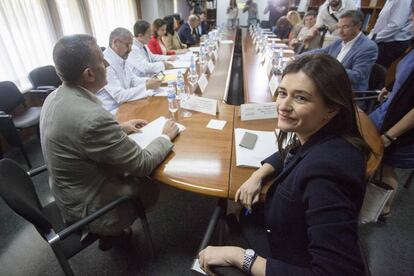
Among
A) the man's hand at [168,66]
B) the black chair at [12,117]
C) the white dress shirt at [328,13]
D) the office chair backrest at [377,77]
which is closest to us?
the black chair at [12,117]

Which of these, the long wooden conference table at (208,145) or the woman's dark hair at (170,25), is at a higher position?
the woman's dark hair at (170,25)

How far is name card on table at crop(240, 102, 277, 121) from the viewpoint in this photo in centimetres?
142

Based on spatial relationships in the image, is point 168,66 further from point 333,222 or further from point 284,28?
point 284,28

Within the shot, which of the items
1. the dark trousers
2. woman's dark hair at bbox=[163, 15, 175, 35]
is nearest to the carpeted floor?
the dark trousers

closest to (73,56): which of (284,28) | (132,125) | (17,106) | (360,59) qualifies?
(132,125)

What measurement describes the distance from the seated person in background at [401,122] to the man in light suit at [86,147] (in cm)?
133

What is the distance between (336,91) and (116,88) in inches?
63.8

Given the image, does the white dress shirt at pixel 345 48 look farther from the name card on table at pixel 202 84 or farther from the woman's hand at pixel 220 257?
the woman's hand at pixel 220 257

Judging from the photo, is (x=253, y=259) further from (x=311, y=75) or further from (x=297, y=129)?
(x=311, y=75)

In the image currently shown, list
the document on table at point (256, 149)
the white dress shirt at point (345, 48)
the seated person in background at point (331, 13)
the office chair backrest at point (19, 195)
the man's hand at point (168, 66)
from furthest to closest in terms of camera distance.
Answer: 1. the seated person in background at point (331, 13)
2. the man's hand at point (168, 66)
3. the white dress shirt at point (345, 48)
4. the document on table at point (256, 149)
5. the office chair backrest at point (19, 195)

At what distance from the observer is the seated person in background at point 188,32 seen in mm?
4898

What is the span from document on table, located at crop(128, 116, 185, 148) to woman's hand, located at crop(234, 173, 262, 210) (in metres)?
0.57

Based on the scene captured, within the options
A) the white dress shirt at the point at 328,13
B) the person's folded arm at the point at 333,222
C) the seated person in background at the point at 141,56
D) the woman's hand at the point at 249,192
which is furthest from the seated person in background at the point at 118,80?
the white dress shirt at the point at 328,13

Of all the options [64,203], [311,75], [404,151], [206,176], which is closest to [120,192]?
[64,203]
